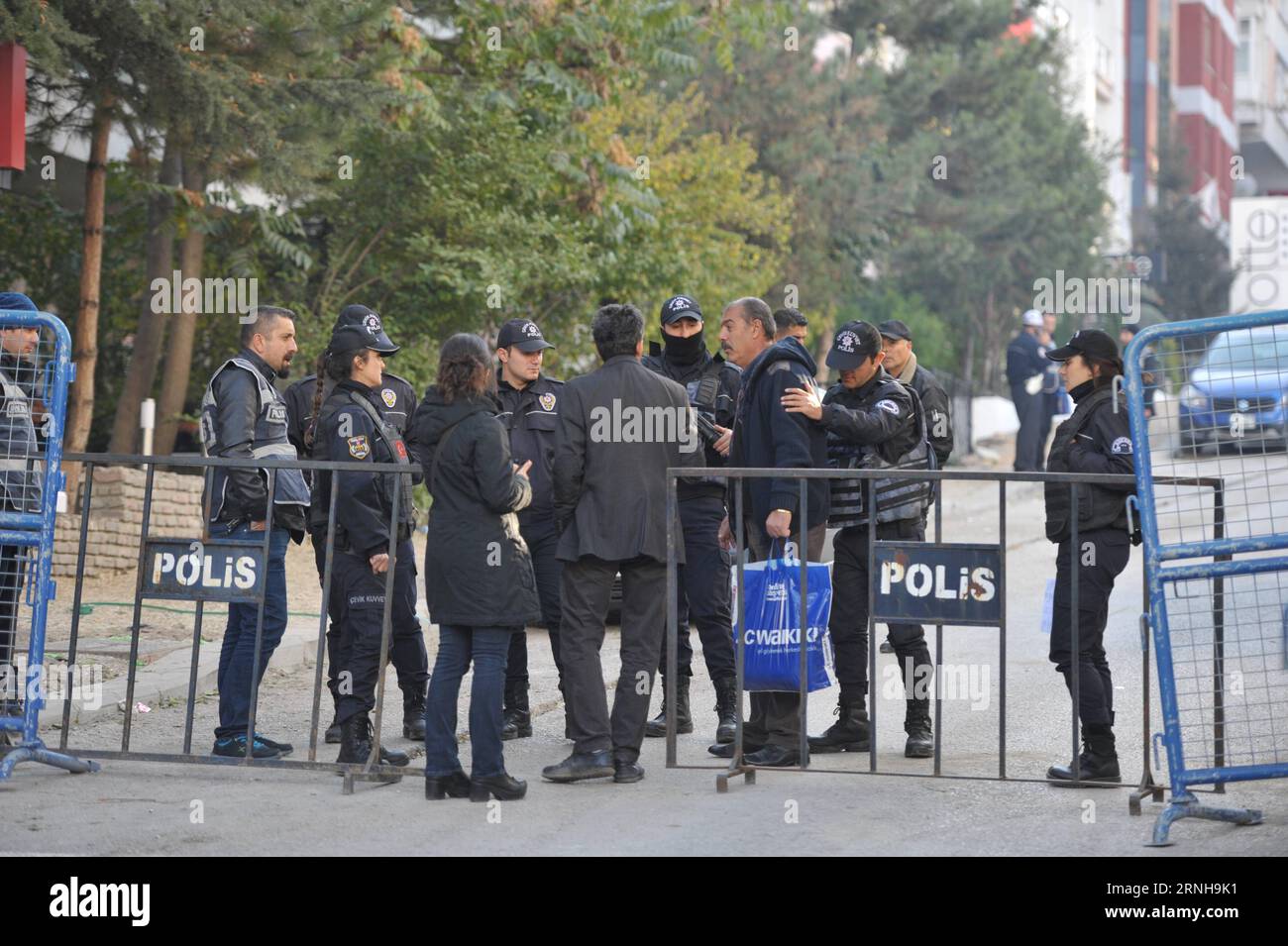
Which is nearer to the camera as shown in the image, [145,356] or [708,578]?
[708,578]

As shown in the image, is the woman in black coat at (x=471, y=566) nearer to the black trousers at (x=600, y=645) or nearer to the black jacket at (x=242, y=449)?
the black trousers at (x=600, y=645)

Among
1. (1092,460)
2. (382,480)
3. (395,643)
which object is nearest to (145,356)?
(395,643)

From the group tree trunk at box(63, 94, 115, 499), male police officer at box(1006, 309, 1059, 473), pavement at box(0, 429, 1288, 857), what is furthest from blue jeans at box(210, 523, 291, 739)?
male police officer at box(1006, 309, 1059, 473)

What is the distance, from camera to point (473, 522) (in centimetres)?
712

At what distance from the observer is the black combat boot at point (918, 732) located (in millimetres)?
8102

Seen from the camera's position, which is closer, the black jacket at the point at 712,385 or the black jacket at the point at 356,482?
the black jacket at the point at 356,482

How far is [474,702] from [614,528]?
0.96 metres

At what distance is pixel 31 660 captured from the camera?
24.1 ft

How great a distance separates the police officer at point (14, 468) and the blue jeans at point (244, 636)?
825mm

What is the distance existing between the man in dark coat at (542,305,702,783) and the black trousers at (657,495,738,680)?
2.35 ft

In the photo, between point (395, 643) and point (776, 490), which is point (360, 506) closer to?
point (395, 643)

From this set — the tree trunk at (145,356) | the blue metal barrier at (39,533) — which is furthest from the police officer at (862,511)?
the tree trunk at (145,356)

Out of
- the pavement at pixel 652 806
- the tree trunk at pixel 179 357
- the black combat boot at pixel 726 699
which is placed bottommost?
the pavement at pixel 652 806
